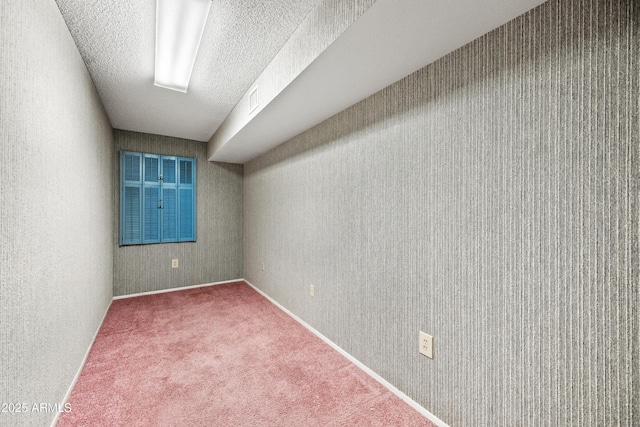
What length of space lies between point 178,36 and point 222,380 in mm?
2250

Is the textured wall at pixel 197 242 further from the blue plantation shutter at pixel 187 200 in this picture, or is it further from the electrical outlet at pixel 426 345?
the electrical outlet at pixel 426 345

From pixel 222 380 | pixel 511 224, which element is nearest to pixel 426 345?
pixel 511 224

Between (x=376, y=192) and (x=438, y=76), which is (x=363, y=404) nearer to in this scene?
(x=376, y=192)

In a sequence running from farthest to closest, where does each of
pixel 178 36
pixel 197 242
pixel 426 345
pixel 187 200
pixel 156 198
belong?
pixel 197 242 < pixel 187 200 < pixel 156 198 < pixel 178 36 < pixel 426 345

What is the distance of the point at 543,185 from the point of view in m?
1.03

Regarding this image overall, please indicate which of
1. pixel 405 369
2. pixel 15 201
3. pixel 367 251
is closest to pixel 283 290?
pixel 367 251

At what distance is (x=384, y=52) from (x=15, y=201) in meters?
1.70

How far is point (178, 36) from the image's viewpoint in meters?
1.64

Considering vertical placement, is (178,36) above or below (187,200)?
above

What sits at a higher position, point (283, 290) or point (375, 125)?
point (375, 125)

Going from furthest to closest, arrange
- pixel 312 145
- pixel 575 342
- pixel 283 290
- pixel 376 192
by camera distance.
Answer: pixel 283 290 < pixel 312 145 < pixel 376 192 < pixel 575 342

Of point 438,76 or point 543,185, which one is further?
point 438,76

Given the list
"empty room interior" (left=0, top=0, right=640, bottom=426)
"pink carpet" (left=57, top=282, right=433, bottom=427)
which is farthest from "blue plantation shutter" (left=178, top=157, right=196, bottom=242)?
"pink carpet" (left=57, top=282, right=433, bottom=427)

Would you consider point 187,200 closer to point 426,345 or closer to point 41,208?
point 41,208
